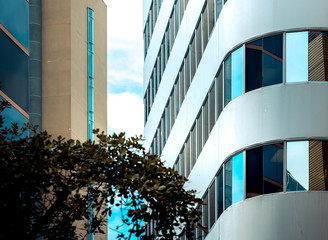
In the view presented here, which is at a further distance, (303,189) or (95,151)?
(303,189)

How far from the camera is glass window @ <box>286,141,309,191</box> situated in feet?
69.5

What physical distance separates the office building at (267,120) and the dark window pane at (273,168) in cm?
3

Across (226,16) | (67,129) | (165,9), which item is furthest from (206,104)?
(67,129)

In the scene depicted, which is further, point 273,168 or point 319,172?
point 273,168

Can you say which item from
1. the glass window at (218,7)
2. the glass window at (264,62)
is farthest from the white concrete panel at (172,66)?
the glass window at (264,62)

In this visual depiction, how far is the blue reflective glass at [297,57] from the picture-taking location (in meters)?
21.9

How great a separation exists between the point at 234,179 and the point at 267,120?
2615mm

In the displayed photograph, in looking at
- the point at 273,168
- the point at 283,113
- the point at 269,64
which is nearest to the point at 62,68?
the point at 269,64

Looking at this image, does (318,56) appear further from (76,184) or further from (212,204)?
(76,184)

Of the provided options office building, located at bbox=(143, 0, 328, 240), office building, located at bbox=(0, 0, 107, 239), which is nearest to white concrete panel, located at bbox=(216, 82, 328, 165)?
office building, located at bbox=(143, 0, 328, 240)

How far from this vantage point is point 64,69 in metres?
46.0

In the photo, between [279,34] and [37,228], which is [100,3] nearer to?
[279,34]

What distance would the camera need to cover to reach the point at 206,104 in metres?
29.7

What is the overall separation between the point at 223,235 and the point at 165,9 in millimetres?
18537
